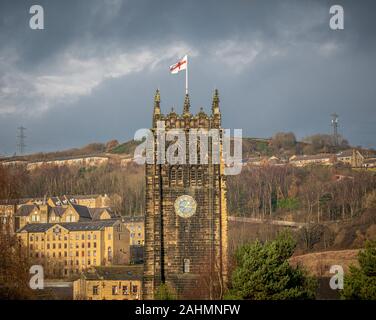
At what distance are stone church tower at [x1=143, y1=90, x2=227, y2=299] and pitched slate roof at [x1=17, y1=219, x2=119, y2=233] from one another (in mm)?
66023

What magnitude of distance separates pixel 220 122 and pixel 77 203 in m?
103

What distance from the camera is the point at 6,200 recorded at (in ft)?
150

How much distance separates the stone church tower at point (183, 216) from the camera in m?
52.6

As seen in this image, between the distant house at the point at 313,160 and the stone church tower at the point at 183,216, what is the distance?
4596 inches

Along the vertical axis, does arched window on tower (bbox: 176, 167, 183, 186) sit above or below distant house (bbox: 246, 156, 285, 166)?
below

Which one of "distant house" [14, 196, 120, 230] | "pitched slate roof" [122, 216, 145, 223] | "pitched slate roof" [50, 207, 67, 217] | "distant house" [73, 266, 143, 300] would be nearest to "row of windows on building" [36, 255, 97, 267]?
"pitched slate roof" [122, 216, 145, 223]

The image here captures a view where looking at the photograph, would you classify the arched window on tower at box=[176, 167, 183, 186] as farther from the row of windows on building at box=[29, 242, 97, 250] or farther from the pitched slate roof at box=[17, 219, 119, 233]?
the row of windows on building at box=[29, 242, 97, 250]

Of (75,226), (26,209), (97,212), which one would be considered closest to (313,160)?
(97,212)

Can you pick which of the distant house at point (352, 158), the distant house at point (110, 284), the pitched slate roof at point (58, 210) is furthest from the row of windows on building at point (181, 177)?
the distant house at point (352, 158)

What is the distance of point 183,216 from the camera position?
52969 mm

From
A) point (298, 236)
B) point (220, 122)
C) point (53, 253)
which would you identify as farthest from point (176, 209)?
point (53, 253)

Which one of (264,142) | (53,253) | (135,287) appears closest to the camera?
(135,287)

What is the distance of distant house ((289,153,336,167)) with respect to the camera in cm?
16975
